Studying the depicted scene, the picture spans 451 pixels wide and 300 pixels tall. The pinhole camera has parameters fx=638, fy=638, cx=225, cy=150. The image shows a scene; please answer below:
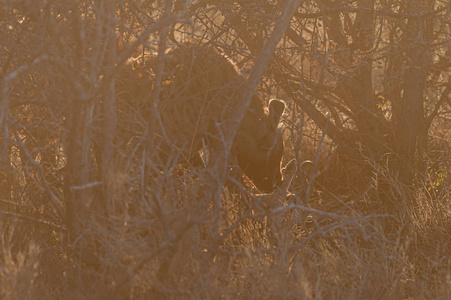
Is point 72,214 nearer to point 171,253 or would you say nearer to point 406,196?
point 171,253

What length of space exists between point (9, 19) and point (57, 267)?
1.69 meters

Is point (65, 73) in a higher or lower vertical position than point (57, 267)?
higher

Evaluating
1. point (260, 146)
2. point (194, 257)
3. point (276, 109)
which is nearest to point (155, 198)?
point (194, 257)

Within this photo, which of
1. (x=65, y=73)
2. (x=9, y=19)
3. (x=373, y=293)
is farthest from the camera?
(x=9, y=19)

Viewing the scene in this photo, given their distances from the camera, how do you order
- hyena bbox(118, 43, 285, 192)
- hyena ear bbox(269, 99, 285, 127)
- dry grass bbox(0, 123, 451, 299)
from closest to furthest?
1. dry grass bbox(0, 123, 451, 299)
2. hyena bbox(118, 43, 285, 192)
3. hyena ear bbox(269, 99, 285, 127)

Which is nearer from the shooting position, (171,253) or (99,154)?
(171,253)

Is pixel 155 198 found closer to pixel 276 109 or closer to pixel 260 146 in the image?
pixel 260 146

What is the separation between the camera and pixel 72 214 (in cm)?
375

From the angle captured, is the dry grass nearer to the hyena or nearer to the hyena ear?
the hyena

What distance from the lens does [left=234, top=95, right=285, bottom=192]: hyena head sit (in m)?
5.54

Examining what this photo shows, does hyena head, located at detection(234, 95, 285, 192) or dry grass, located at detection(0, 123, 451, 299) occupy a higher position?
hyena head, located at detection(234, 95, 285, 192)

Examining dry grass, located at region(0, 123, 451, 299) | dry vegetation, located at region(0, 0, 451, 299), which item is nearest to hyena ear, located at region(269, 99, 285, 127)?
dry vegetation, located at region(0, 0, 451, 299)

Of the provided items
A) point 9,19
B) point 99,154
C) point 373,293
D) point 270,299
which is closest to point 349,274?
point 373,293

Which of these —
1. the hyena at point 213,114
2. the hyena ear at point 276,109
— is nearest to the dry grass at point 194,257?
the hyena at point 213,114
